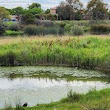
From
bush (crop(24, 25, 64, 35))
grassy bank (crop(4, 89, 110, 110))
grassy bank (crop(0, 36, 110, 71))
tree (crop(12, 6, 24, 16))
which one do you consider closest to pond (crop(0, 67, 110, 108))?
grassy bank (crop(0, 36, 110, 71))

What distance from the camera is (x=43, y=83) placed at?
58.2 feet

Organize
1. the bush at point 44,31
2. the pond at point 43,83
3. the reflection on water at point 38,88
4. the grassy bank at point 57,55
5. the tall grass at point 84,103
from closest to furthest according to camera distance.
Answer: the tall grass at point 84,103
the reflection on water at point 38,88
the pond at point 43,83
the grassy bank at point 57,55
the bush at point 44,31

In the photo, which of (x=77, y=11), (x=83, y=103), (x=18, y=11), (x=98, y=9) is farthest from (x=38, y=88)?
(x=18, y=11)

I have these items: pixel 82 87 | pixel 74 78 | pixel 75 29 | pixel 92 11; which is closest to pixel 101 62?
pixel 74 78

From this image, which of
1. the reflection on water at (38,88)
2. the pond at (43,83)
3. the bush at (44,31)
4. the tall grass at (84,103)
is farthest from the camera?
the bush at (44,31)

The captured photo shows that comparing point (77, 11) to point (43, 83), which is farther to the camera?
point (77, 11)

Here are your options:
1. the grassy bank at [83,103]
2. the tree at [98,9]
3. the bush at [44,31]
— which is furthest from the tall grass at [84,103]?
the tree at [98,9]

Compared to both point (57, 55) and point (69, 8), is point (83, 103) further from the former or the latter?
point (69, 8)

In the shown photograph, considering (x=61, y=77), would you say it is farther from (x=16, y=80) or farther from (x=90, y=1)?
(x=90, y=1)

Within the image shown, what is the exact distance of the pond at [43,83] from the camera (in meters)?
13.9

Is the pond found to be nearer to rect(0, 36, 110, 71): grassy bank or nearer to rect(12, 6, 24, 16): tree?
rect(0, 36, 110, 71): grassy bank

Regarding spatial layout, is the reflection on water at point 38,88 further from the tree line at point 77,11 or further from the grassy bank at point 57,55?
the tree line at point 77,11

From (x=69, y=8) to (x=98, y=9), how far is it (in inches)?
248

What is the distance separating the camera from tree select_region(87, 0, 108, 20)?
2680 inches
